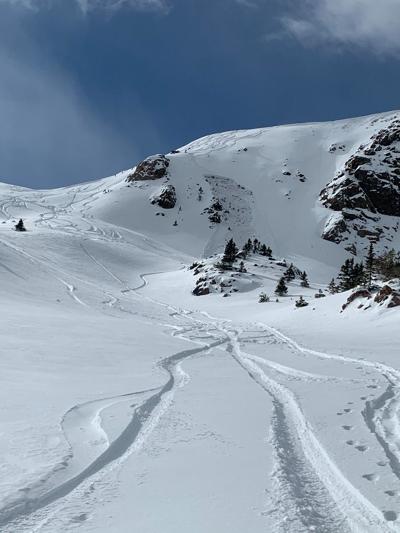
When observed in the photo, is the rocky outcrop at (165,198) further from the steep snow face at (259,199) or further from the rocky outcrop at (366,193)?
the rocky outcrop at (366,193)

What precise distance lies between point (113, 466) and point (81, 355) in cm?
680

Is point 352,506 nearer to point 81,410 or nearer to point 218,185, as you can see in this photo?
point 81,410

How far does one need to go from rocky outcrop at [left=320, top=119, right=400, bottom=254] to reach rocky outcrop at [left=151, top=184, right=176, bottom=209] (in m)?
33.0

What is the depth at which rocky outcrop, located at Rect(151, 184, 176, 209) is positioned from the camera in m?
99.0

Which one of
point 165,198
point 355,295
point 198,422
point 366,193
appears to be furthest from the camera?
point 366,193

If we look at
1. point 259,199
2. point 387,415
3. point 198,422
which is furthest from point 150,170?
point 198,422

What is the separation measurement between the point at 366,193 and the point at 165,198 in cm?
4629

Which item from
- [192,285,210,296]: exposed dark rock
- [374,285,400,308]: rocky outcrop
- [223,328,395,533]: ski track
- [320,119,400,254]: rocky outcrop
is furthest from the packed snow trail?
[320,119,400,254]: rocky outcrop

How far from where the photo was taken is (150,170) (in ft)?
361

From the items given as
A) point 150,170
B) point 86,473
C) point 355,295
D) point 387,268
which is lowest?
point 86,473

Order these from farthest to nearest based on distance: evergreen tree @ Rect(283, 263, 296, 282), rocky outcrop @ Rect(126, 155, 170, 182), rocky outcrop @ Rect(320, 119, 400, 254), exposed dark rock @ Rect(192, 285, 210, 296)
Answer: rocky outcrop @ Rect(126, 155, 170, 182) → rocky outcrop @ Rect(320, 119, 400, 254) → evergreen tree @ Rect(283, 263, 296, 282) → exposed dark rock @ Rect(192, 285, 210, 296)

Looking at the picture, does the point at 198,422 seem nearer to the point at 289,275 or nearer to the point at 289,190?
the point at 289,275

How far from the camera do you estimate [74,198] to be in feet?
344

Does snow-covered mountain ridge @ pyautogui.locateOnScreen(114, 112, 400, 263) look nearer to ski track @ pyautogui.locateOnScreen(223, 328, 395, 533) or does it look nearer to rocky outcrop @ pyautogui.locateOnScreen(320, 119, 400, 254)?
rocky outcrop @ pyautogui.locateOnScreen(320, 119, 400, 254)
